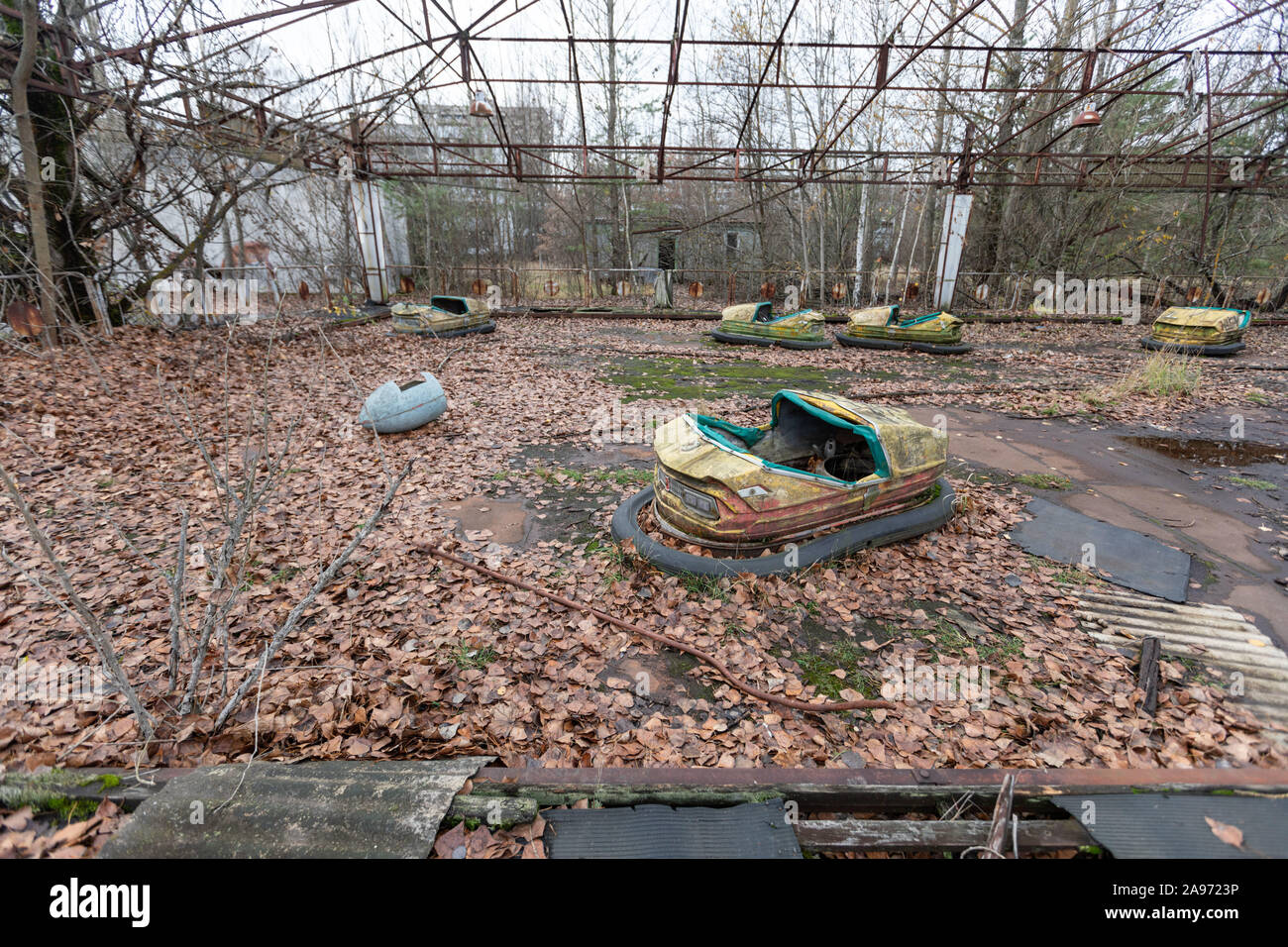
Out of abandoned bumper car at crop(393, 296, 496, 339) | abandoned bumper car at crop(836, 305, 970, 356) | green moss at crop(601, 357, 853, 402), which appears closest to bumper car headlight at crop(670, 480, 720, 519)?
green moss at crop(601, 357, 853, 402)

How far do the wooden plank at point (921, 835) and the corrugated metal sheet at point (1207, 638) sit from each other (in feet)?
5.96

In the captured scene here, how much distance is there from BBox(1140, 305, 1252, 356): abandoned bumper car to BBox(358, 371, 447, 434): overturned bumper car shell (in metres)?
14.7

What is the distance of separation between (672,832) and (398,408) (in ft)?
18.9

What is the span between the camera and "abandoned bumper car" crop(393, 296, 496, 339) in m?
12.8

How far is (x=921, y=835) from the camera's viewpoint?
1.84 meters

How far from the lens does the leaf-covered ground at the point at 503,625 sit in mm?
2506

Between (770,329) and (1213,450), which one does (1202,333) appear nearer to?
(1213,450)

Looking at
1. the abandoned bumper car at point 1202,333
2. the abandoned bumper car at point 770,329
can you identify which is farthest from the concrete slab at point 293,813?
the abandoned bumper car at point 1202,333

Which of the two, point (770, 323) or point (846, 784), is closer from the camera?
point (846, 784)

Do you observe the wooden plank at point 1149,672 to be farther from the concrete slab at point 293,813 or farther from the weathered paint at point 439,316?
the weathered paint at point 439,316

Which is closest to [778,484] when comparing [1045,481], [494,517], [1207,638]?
[494,517]
